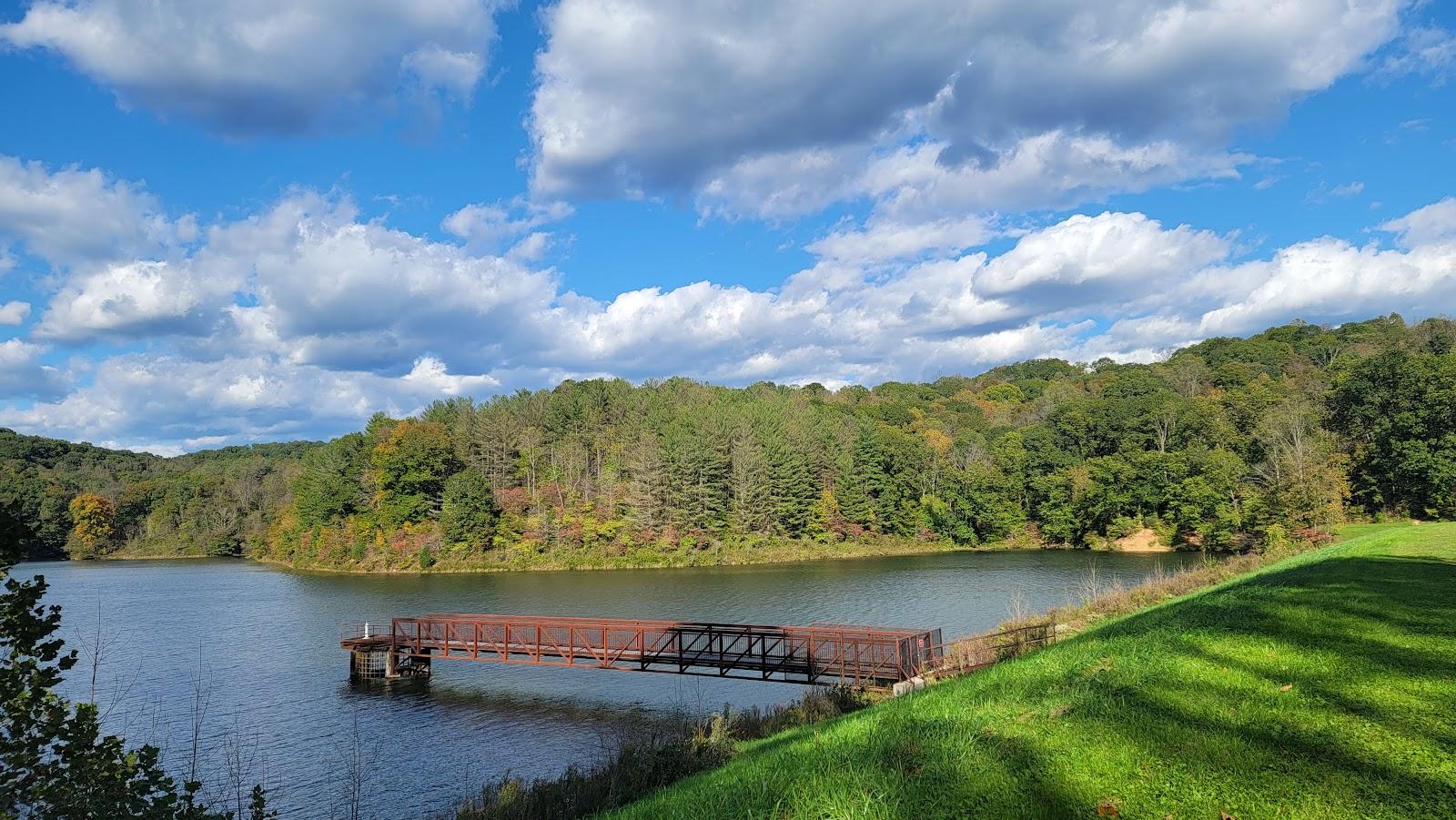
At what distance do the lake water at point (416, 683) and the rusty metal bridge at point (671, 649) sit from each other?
0.97 meters

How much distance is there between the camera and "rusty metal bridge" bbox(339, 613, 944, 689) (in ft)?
70.4

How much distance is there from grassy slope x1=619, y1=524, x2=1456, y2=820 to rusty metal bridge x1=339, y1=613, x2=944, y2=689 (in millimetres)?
11153

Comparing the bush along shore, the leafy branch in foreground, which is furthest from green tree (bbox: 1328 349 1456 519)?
the leafy branch in foreground

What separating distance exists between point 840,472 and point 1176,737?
77.3 metres

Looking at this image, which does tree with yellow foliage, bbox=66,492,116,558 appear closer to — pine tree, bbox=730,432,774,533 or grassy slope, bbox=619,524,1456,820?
pine tree, bbox=730,432,774,533

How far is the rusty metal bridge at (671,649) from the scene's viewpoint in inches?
845

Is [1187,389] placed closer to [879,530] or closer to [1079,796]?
[879,530]

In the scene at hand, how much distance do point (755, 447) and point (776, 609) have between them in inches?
1535

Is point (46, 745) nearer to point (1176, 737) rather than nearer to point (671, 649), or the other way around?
point (1176, 737)

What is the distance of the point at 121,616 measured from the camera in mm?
44656

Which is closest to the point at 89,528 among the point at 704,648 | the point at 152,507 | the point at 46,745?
the point at 152,507

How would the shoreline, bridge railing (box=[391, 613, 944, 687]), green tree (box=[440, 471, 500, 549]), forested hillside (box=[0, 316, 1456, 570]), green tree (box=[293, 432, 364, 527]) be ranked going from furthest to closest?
green tree (box=[293, 432, 364, 527]) → green tree (box=[440, 471, 500, 549]) → the shoreline → forested hillside (box=[0, 316, 1456, 570]) → bridge railing (box=[391, 613, 944, 687])

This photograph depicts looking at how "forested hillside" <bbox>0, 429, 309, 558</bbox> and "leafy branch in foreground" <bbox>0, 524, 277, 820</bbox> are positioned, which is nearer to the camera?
"leafy branch in foreground" <bbox>0, 524, 277, 820</bbox>

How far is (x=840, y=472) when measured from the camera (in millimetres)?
82875
